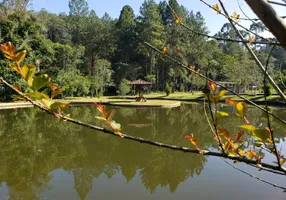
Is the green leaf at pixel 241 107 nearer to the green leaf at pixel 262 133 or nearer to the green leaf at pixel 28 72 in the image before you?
the green leaf at pixel 262 133

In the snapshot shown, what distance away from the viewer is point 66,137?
827cm

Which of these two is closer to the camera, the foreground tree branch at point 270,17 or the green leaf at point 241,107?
the foreground tree branch at point 270,17

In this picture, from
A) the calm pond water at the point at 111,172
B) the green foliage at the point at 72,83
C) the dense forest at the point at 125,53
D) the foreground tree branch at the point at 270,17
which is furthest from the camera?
the dense forest at the point at 125,53

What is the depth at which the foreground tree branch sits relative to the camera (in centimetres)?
47

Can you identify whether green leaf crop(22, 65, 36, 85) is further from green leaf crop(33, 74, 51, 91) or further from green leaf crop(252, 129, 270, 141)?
green leaf crop(252, 129, 270, 141)

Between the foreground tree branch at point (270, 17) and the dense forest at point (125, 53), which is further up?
the dense forest at point (125, 53)

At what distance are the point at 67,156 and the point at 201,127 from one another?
17.9 ft

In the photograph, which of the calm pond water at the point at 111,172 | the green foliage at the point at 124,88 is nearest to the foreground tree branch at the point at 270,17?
the calm pond water at the point at 111,172

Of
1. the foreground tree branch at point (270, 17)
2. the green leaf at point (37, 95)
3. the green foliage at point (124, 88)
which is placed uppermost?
the green foliage at point (124, 88)

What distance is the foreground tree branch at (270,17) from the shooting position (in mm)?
466

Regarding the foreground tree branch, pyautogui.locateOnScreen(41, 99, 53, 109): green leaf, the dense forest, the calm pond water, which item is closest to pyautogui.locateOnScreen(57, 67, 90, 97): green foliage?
the dense forest

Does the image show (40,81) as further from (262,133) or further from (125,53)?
(125,53)

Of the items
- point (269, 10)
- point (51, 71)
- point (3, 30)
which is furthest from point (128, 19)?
point (269, 10)

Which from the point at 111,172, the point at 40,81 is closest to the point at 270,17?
the point at 40,81
